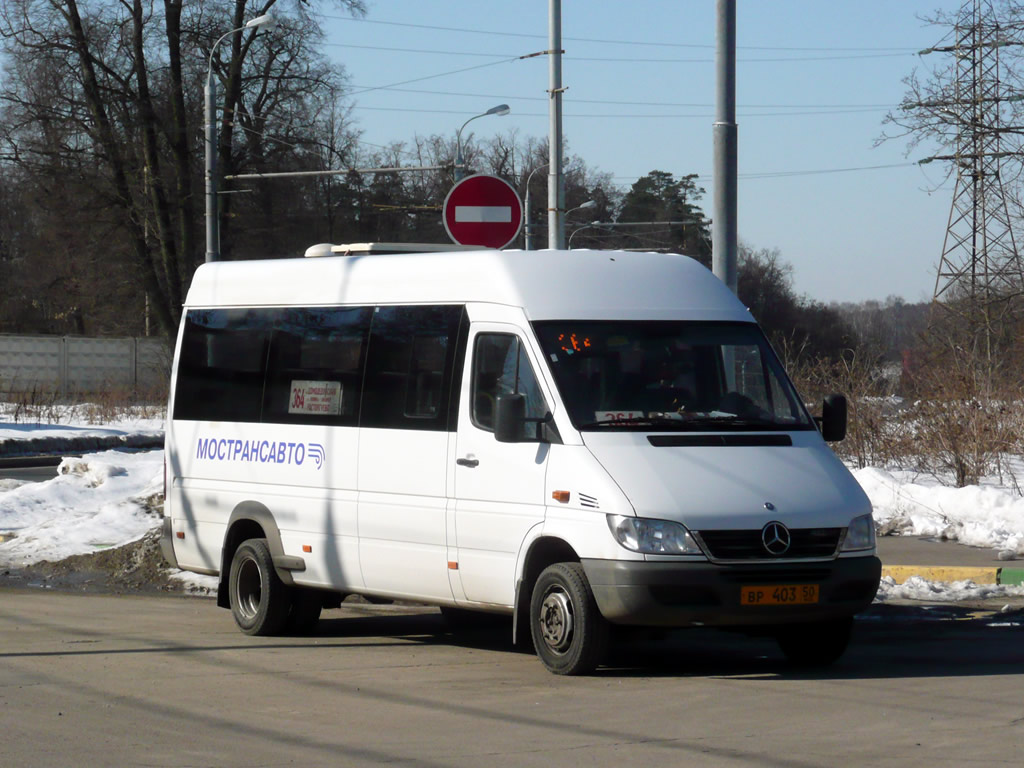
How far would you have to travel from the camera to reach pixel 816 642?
8.59m

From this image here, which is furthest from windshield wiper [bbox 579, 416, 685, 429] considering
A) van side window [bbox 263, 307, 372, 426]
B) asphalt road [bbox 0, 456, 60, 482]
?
asphalt road [bbox 0, 456, 60, 482]

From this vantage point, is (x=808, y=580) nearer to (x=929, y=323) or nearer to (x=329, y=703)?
(x=329, y=703)

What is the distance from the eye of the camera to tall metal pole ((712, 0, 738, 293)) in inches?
476

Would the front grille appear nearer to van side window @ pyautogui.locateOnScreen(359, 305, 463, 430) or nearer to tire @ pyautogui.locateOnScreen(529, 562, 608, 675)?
tire @ pyautogui.locateOnScreen(529, 562, 608, 675)

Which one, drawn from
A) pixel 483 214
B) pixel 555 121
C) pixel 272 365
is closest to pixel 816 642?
pixel 272 365

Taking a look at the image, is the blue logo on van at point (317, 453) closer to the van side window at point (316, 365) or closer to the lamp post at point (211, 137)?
the van side window at point (316, 365)

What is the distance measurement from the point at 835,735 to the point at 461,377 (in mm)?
3419

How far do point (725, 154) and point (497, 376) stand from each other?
4.20 meters

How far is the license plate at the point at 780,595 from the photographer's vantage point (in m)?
7.79

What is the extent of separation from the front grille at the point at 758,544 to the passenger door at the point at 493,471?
1.04 m

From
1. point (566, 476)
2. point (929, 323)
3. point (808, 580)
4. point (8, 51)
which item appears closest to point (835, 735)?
point (808, 580)

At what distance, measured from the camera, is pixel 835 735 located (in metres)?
6.53

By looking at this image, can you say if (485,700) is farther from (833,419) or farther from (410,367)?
(833,419)

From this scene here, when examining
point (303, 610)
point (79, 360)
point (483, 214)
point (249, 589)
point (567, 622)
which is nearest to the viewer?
point (567, 622)
